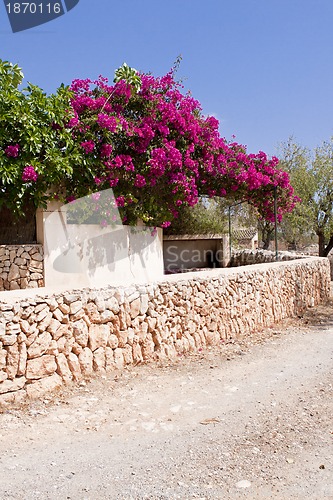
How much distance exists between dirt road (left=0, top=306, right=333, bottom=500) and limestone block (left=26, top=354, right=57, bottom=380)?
33 centimetres

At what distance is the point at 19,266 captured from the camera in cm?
856

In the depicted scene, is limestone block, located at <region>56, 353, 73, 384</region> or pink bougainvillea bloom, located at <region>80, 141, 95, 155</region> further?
pink bougainvillea bloom, located at <region>80, 141, 95, 155</region>

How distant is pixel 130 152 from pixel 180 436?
288 inches

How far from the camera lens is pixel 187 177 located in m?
10.5

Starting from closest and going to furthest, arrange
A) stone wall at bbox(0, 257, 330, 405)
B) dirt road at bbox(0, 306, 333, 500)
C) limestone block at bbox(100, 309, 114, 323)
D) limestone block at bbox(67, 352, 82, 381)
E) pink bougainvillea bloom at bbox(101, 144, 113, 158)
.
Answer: dirt road at bbox(0, 306, 333, 500) < stone wall at bbox(0, 257, 330, 405) < limestone block at bbox(67, 352, 82, 381) < limestone block at bbox(100, 309, 114, 323) < pink bougainvillea bloom at bbox(101, 144, 113, 158)

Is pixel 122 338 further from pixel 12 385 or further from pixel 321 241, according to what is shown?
pixel 321 241

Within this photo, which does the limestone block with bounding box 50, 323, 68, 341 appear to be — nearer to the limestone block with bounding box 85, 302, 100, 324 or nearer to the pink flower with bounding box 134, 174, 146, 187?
the limestone block with bounding box 85, 302, 100, 324

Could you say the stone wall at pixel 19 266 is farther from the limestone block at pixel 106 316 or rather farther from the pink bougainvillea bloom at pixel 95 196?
the limestone block at pixel 106 316

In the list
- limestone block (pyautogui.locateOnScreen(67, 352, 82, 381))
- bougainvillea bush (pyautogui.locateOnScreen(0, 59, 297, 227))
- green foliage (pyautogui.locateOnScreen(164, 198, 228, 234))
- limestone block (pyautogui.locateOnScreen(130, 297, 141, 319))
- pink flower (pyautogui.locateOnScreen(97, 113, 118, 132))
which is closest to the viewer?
limestone block (pyautogui.locateOnScreen(67, 352, 82, 381))

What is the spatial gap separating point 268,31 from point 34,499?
944 centimetres

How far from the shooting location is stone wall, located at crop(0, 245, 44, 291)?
848cm

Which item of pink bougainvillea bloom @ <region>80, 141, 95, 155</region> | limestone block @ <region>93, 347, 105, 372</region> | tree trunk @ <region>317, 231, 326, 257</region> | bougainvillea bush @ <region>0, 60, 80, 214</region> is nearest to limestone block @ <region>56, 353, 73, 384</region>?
limestone block @ <region>93, 347, 105, 372</region>

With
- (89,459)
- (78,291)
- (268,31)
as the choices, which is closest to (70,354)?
(78,291)

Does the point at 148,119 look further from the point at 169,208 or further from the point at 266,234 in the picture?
the point at 266,234
